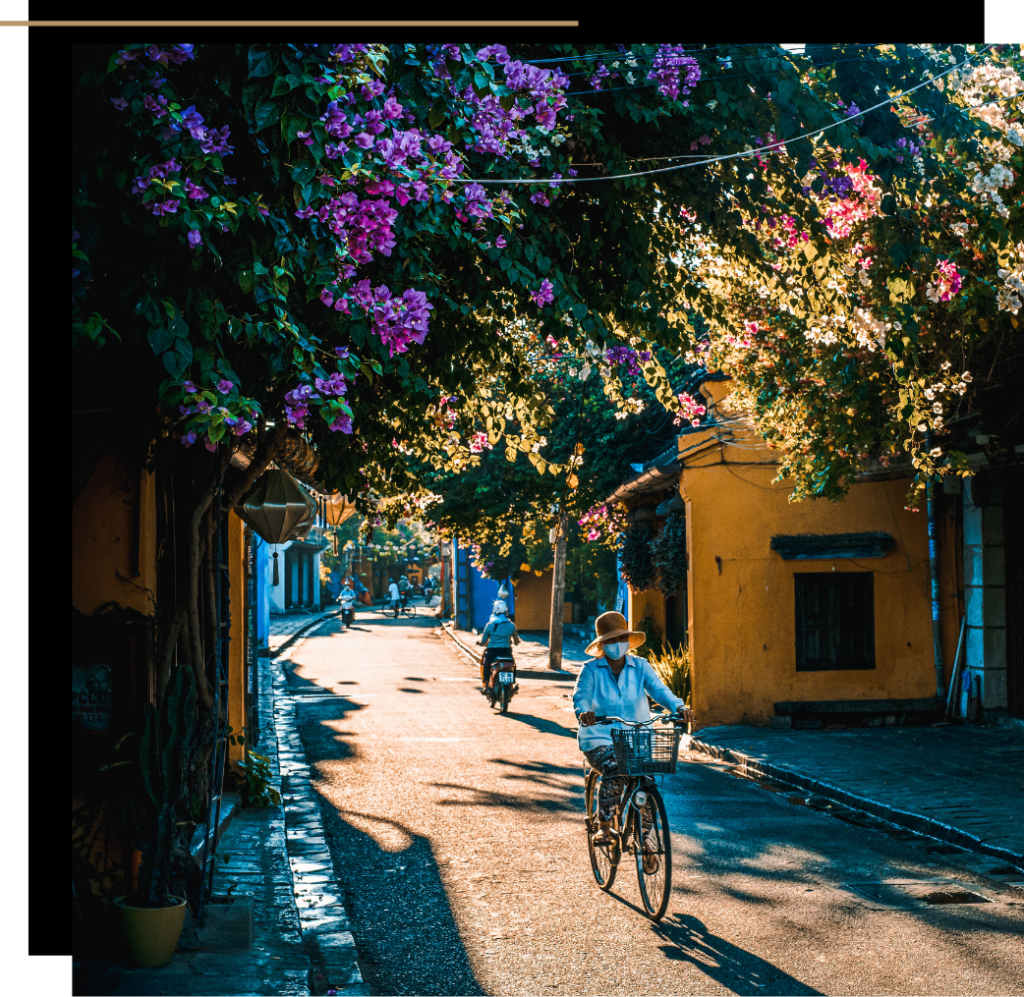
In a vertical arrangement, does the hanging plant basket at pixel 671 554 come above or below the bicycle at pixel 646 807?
above

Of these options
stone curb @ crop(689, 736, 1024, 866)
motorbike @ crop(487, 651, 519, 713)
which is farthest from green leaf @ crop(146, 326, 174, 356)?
motorbike @ crop(487, 651, 519, 713)

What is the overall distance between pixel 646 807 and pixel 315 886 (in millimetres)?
2290

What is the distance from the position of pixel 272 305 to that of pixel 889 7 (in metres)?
3.78

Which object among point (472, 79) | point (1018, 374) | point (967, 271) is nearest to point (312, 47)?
point (472, 79)

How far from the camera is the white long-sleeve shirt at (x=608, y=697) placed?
702cm

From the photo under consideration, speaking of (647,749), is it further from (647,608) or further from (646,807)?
(647,608)

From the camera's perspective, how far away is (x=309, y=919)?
21.3 feet

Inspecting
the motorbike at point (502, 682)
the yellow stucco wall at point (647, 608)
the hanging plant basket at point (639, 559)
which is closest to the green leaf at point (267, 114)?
the motorbike at point (502, 682)

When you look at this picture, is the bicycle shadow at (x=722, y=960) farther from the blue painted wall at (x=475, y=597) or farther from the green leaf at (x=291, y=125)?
the blue painted wall at (x=475, y=597)

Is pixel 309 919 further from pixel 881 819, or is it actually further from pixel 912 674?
pixel 912 674

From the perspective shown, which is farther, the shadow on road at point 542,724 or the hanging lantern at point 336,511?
the shadow on road at point 542,724

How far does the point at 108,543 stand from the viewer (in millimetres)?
6125

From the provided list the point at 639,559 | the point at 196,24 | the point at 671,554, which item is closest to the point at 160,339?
the point at 196,24

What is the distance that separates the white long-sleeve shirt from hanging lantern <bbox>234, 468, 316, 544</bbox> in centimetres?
312
